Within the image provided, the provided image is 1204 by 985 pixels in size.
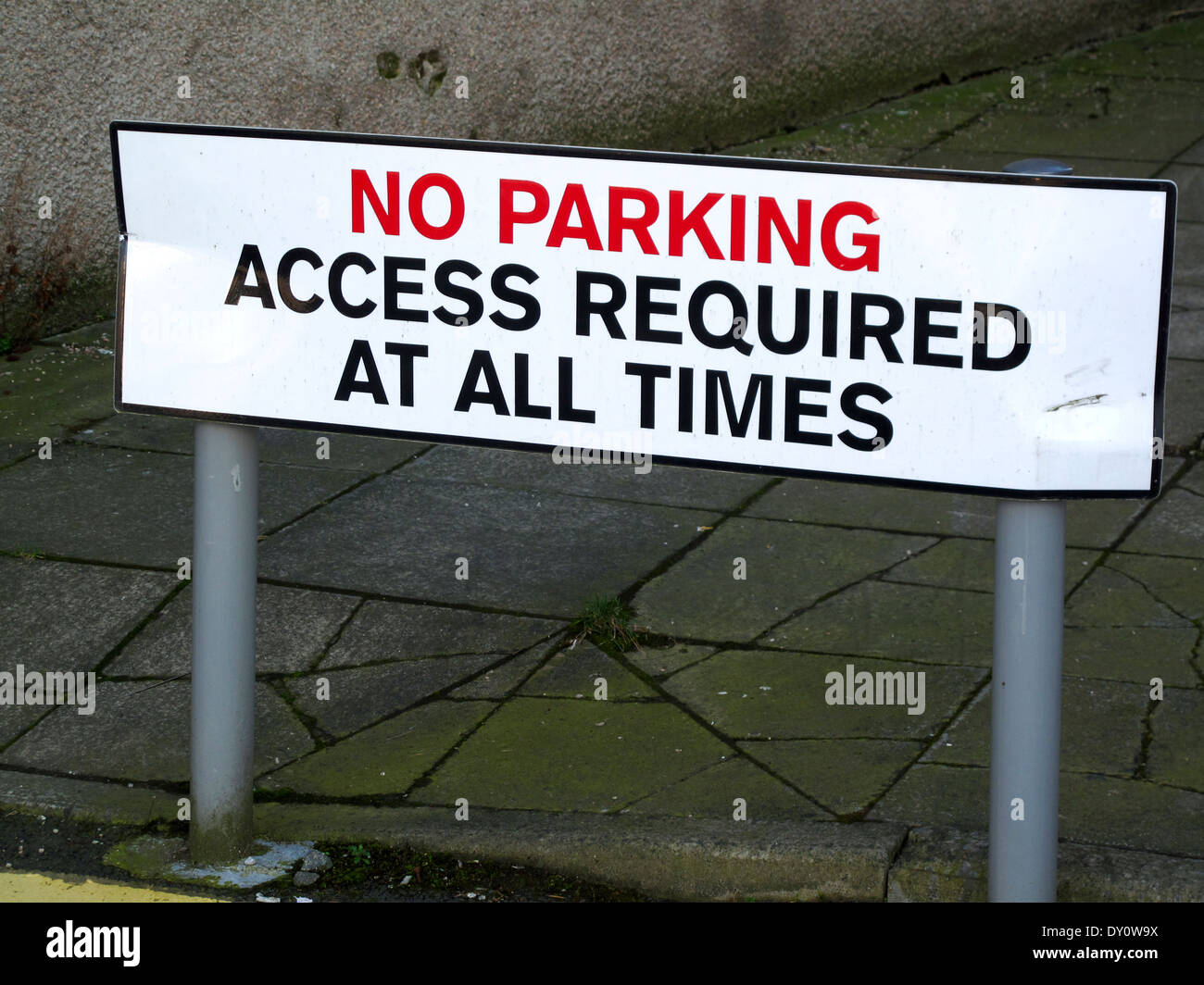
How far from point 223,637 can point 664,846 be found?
3.18ft

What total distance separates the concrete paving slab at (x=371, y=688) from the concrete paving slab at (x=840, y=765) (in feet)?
2.59

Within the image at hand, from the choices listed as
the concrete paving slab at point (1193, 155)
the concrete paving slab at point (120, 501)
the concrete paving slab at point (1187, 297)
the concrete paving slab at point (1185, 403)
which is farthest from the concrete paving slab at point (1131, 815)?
the concrete paving slab at point (1193, 155)

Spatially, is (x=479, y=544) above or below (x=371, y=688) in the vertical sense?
above

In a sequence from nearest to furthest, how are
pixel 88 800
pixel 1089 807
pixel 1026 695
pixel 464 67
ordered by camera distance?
pixel 1026 695 → pixel 1089 807 → pixel 88 800 → pixel 464 67

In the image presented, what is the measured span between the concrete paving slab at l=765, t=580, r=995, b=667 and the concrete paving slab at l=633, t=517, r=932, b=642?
0.25 feet

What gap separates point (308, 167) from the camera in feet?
9.55

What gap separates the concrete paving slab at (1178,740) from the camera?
11.4 feet

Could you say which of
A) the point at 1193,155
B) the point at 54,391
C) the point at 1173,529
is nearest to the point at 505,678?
the point at 1173,529

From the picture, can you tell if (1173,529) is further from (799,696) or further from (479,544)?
(479,544)

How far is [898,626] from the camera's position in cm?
424

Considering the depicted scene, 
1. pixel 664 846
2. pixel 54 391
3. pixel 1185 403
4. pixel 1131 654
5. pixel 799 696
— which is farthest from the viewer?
pixel 54 391
